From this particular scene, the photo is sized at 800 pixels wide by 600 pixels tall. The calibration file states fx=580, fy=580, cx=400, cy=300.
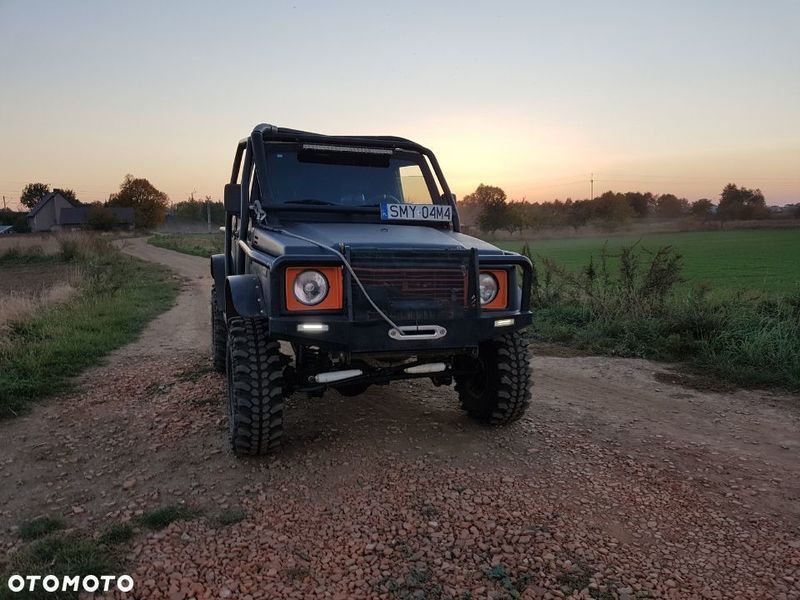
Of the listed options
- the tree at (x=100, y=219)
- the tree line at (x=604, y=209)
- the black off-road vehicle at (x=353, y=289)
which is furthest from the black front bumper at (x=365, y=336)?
the tree at (x=100, y=219)

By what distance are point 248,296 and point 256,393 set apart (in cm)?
64

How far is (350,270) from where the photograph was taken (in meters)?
3.45

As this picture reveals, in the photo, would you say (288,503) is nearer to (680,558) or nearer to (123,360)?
(680,558)

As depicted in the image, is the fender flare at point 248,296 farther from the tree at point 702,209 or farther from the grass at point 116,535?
the tree at point 702,209

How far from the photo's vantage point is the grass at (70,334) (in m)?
5.61

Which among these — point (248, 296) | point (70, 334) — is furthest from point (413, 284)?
point (70, 334)

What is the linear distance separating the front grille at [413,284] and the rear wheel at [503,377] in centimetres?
81

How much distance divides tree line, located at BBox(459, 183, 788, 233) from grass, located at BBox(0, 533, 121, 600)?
1801 inches

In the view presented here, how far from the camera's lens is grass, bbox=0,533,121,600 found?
251 cm

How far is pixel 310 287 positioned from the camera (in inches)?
138

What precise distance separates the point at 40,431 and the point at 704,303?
7758 millimetres

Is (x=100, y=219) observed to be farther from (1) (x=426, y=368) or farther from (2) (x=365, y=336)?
(2) (x=365, y=336)

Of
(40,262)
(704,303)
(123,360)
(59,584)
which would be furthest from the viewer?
(40,262)

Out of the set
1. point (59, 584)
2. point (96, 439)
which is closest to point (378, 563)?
point (59, 584)
